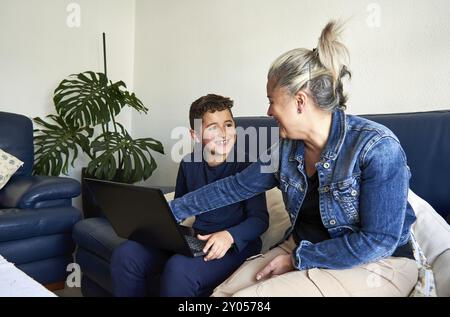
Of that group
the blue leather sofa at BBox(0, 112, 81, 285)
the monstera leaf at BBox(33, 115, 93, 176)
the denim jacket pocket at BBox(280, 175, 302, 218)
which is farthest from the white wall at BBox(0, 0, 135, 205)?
the denim jacket pocket at BBox(280, 175, 302, 218)

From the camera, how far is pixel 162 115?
123 inches

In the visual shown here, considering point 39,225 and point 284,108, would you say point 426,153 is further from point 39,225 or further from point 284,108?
point 39,225

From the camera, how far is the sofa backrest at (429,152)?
1.22 meters

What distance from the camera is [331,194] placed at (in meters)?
0.93

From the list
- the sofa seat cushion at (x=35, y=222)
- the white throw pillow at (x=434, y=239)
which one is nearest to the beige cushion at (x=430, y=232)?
the white throw pillow at (x=434, y=239)

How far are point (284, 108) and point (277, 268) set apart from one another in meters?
0.40

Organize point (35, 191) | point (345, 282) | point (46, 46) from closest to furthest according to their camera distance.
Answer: point (345, 282)
point (35, 191)
point (46, 46)

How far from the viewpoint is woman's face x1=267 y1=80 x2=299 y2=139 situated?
946 mm

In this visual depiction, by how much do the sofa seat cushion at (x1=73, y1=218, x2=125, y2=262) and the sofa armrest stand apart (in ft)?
1.27

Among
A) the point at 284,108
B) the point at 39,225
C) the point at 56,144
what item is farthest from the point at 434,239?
the point at 56,144

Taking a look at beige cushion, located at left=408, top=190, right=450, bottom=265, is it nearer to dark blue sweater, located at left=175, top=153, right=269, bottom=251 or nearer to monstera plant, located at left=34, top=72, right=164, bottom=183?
dark blue sweater, located at left=175, top=153, right=269, bottom=251

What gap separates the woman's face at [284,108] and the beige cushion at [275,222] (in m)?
0.47

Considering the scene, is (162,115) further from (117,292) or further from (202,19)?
(117,292)

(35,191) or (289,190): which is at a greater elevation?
(289,190)
